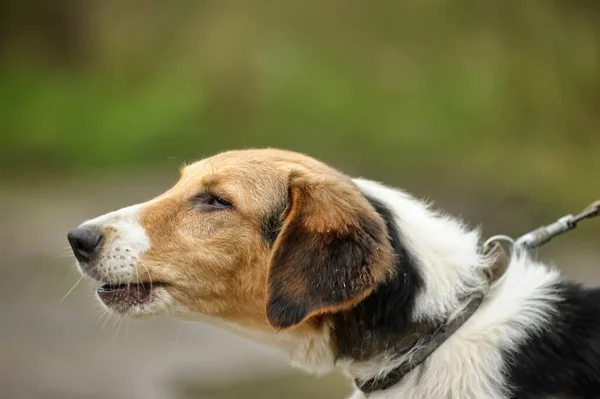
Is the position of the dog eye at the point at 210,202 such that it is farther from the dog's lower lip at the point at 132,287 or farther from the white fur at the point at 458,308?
the white fur at the point at 458,308

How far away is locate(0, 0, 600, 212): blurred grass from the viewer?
484 inches

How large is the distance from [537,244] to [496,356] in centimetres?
87

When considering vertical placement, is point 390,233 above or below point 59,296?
below

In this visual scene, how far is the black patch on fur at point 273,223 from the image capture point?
10.4 ft

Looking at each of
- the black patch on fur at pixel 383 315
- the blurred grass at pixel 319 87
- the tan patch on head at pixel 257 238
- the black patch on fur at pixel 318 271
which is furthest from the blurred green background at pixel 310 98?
the black patch on fur at pixel 318 271

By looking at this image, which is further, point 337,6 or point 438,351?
point 337,6

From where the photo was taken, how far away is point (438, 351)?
2.84 metres

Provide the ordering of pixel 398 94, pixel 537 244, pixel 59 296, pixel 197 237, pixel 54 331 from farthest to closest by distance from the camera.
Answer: pixel 398 94, pixel 59 296, pixel 54 331, pixel 537 244, pixel 197 237

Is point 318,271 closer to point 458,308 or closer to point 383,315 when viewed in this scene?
point 383,315

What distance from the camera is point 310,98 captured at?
526 inches

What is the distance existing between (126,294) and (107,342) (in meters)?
3.87

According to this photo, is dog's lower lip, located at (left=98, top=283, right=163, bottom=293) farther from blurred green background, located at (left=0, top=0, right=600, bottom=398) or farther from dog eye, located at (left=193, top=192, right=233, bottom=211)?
blurred green background, located at (left=0, top=0, right=600, bottom=398)

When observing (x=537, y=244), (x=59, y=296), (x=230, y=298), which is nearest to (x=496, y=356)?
(x=537, y=244)

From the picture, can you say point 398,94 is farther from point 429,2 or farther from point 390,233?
point 390,233
